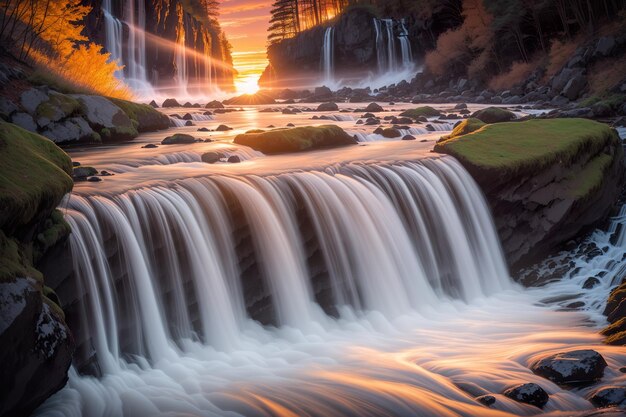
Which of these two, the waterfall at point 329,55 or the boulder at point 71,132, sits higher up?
the waterfall at point 329,55

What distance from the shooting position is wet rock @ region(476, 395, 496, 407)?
5777mm

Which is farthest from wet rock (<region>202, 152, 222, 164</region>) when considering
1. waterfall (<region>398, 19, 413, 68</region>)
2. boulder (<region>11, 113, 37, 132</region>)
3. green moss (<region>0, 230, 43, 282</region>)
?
waterfall (<region>398, 19, 413, 68</region>)

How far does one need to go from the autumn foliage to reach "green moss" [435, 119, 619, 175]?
13976 millimetres

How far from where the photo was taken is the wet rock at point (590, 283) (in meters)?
9.61

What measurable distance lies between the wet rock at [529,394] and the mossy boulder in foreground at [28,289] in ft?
13.1

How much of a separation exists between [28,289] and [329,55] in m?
82.3

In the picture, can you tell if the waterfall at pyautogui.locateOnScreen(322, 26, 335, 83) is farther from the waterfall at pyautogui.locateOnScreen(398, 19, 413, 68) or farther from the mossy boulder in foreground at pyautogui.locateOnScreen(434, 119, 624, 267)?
the mossy boulder in foreground at pyautogui.locateOnScreen(434, 119, 624, 267)

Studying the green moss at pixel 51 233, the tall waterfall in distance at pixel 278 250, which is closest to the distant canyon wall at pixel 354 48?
the tall waterfall in distance at pixel 278 250

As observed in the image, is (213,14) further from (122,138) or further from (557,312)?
(557,312)

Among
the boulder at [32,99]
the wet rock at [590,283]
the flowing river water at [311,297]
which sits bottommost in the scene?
the wet rock at [590,283]

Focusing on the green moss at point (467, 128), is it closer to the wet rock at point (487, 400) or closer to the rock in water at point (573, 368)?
the rock in water at point (573, 368)

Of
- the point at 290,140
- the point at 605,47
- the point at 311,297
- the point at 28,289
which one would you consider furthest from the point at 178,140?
the point at 605,47

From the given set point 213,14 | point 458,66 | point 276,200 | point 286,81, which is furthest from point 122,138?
point 213,14

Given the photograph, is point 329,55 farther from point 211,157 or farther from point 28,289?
point 28,289
